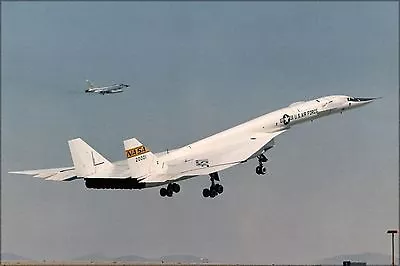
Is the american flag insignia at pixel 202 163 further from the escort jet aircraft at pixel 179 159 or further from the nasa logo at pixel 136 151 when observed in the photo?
the nasa logo at pixel 136 151

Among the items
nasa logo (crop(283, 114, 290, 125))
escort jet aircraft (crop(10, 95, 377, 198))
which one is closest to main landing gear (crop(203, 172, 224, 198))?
escort jet aircraft (crop(10, 95, 377, 198))

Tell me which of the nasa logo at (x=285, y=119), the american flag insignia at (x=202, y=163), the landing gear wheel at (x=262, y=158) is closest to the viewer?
the american flag insignia at (x=202, y=163)

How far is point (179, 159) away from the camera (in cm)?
8306

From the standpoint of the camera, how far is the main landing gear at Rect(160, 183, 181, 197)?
82.0 meters

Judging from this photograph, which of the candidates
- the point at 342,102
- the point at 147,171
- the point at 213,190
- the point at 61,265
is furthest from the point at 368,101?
the point at 61,265

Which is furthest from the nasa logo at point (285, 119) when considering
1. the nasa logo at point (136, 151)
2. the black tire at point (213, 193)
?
the nasa logo at point (136, 151)

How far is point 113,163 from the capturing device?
270ft

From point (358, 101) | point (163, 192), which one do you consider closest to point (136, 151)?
point (163, 192)

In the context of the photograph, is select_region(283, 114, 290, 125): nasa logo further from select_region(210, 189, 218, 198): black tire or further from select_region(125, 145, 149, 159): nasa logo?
select_region(125, 145, 149, 159): nasa logo

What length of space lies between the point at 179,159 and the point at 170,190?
2763mm

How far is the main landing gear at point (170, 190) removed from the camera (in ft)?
269

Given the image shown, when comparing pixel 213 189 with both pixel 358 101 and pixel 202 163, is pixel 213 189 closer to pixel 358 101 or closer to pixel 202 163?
pixel 202 163

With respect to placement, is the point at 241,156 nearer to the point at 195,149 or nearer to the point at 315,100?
the point at 195,149

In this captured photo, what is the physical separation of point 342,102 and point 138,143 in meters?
27.7
